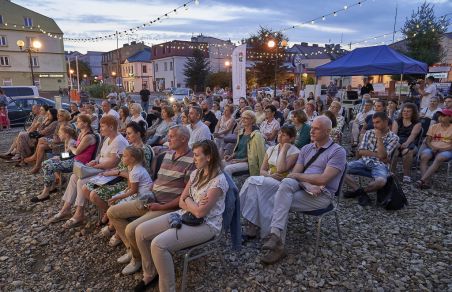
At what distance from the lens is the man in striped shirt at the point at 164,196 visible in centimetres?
307

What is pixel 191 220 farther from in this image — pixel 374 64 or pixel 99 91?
pixel 99 91

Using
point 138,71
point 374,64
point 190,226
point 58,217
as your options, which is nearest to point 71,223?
point 58,217

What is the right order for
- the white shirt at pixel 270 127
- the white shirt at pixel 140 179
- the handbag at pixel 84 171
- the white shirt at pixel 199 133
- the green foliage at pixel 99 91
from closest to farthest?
the white shirt at pixel 140 179
the handbag at pixel 84 171
the white shirt at pixel 199 133
the white shirt at pixel 270 127
the green foliage at pixel 99 91

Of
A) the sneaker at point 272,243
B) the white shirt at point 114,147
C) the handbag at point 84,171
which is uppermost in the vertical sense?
the white shirt at point 114,147

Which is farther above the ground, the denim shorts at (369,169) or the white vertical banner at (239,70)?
the white vertical banner at (239,70)

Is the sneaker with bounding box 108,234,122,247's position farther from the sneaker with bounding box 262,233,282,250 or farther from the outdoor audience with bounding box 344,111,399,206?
the outdoor audience with bounding box 344,111,399,206

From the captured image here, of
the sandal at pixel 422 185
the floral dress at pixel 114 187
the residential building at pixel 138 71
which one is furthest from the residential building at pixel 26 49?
the sandal at pixel 422 185

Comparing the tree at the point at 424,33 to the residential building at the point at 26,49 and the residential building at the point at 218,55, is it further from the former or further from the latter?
the residential building at the point at 26,49

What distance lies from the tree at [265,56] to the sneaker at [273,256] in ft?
84.1

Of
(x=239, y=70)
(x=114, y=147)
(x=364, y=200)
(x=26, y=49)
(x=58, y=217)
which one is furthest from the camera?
(x=26, y=49)

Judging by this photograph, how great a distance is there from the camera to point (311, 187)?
326 cm

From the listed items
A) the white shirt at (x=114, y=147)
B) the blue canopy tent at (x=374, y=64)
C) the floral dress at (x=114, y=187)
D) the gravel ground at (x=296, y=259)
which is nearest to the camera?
the gravel ground at (x=296, y=259)

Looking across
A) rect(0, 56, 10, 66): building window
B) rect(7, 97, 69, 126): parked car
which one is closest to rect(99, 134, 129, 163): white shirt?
rect(7, 97, 69, 126): parked car

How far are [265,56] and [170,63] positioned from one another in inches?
1003
